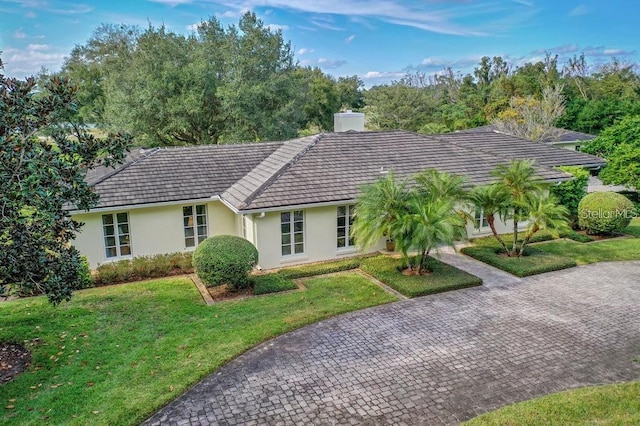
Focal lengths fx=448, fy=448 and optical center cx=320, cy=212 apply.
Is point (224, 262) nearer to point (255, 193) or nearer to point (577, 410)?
point (255, 193)

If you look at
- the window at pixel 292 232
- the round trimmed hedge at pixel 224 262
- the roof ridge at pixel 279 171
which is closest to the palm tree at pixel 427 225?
the window at pixel 292 232

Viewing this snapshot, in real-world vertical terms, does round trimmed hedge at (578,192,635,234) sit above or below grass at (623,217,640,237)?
above

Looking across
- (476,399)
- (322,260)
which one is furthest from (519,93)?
(476,399)

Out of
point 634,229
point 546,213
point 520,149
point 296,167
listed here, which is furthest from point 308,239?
point 634,229

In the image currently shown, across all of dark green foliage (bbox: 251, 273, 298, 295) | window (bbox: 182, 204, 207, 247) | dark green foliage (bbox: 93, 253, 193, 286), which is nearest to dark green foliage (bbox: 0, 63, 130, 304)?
dark green foliage (bbox: 93, 253, 193, 286)

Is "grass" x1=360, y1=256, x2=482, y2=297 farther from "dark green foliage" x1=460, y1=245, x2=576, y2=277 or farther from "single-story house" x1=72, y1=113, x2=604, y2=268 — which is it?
"single-story house" x1=72, y1=113, x2=604, y2=268

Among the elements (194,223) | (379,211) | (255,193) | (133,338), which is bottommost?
(133,338)

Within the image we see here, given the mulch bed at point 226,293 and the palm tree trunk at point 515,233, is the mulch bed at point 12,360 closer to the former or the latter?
the mulch bed at point 226,293
